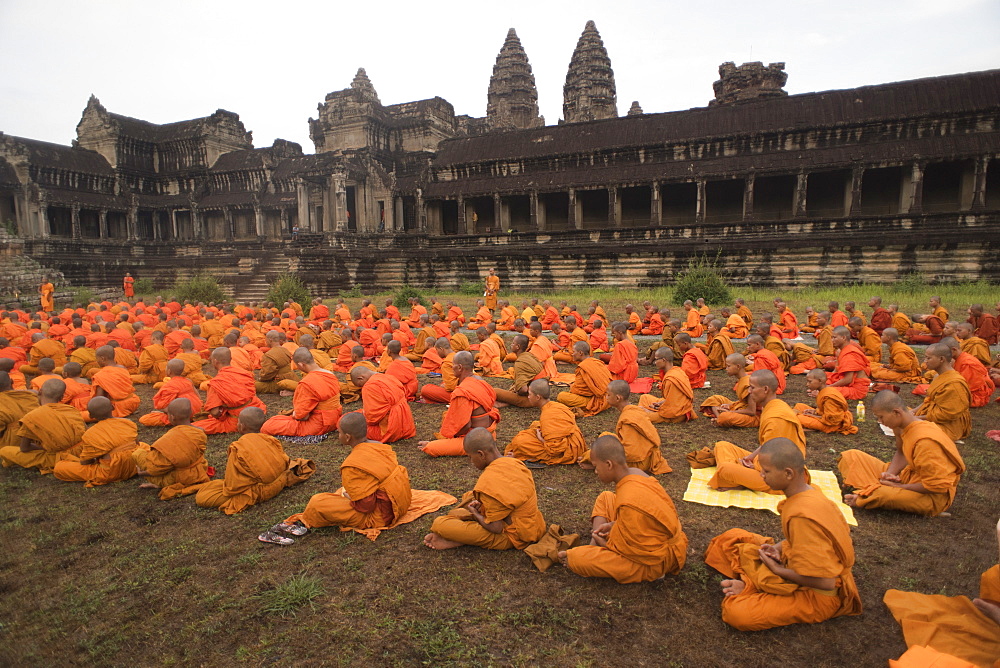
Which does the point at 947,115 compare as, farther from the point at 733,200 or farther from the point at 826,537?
the point at 826,537

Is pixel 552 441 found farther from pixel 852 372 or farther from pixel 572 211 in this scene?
pixel 572 211

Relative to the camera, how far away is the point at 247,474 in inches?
192

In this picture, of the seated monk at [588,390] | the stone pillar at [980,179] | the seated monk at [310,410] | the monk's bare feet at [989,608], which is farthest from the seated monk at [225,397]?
the stone pillar at [980,179]

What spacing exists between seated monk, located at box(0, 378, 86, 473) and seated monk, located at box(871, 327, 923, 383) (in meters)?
10.6

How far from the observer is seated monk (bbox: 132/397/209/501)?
198 inches

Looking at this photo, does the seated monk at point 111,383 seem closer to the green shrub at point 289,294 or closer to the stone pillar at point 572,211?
the green shrub at point 289,294

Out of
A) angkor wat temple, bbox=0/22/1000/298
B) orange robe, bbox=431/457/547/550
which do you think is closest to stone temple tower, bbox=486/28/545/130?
angkor wat temple, bbox=0/22/1000/298

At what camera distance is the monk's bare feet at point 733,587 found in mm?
3419

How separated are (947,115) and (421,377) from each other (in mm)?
21447

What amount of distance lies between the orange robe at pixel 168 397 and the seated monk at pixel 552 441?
162 inches

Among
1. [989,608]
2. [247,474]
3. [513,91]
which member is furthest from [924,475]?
[513,91]

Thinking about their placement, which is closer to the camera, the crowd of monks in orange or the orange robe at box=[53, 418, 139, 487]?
the crowd of monks in orange

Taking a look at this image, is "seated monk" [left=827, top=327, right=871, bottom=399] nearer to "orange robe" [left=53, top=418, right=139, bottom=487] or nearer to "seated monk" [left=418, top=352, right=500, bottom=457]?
"seated monk" [left=418, top=352, right=500, bottom=457]

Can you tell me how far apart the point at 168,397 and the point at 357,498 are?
4085 mm
